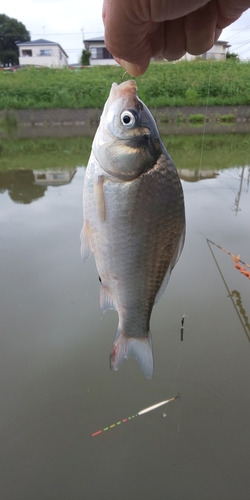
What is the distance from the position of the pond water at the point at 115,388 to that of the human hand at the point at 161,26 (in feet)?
7.17

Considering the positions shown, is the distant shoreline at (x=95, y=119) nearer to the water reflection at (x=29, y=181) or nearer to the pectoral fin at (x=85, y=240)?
the water reflection at (x=29, y=181)

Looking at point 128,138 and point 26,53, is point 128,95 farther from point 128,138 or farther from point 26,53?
point 26,53

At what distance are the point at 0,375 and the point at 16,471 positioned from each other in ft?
2.58

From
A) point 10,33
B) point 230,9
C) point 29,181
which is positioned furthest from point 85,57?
point 230,9

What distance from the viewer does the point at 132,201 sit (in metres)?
1.23

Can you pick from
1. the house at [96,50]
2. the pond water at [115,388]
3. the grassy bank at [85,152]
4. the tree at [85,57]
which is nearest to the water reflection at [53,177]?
the grassy bank at [85,152]

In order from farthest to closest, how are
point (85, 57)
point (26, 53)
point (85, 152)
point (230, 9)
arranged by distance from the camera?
point (26, 53), point (85, 57), point (85, 152), point (230, 9)

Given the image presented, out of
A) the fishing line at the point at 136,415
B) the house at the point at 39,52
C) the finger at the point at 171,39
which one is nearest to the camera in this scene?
the finger at the point at 171,39

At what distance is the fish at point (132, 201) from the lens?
1.23 metres

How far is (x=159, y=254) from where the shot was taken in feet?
4.26

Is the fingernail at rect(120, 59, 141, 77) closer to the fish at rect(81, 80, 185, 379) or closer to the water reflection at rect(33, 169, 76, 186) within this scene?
the fish at rect(81, 80, 185, 379)

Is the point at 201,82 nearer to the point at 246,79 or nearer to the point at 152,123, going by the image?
the point at 246,79

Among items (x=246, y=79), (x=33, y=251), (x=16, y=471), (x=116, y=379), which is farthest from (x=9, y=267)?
(x=246, y=79)

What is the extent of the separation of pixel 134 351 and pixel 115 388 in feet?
4.75
